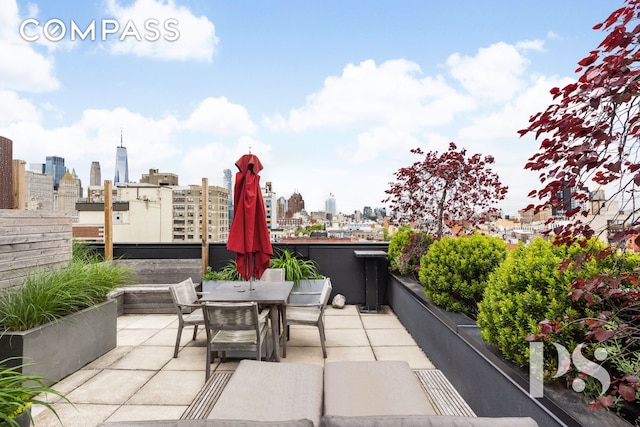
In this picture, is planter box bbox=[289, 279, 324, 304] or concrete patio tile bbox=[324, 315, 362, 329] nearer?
concrete patio tile bbox=[324, 315, 362, 329]

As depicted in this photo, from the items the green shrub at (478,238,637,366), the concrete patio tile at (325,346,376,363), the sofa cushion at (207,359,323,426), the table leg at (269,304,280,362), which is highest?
the green shrub at (478,238,637,366)

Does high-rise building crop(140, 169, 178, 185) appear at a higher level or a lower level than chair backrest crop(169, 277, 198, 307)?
higher

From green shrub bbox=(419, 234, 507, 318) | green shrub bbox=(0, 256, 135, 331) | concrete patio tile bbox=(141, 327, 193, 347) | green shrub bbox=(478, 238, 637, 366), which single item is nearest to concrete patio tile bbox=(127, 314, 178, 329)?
concrete patio tile bbox=(141, 327, 193, 347)

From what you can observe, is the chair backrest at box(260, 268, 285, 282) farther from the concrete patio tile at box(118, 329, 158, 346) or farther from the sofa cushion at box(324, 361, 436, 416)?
the sofa cushion at box(324, 361, 436, 416)

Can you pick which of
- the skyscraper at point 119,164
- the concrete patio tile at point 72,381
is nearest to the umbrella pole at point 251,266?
Answer: the concrete patio tile at point 72,381

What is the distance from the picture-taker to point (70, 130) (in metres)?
9.91

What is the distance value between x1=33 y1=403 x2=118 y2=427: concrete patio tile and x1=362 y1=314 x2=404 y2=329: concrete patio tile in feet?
10.2

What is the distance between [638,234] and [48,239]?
535cm

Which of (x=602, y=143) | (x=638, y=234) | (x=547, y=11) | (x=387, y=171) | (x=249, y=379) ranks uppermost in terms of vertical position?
(x=547, y=11)

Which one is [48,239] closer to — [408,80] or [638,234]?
[638,234]

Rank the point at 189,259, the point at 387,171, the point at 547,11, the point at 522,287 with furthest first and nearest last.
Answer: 1. the point at 189,259
2. the point at 387,171
3. the point at 547,11
4. the point at 522,287

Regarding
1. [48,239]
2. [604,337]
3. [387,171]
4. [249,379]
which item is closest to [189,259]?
[48,239]

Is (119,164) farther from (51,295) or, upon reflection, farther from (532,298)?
(532,298)

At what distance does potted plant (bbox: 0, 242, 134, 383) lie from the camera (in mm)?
2936
